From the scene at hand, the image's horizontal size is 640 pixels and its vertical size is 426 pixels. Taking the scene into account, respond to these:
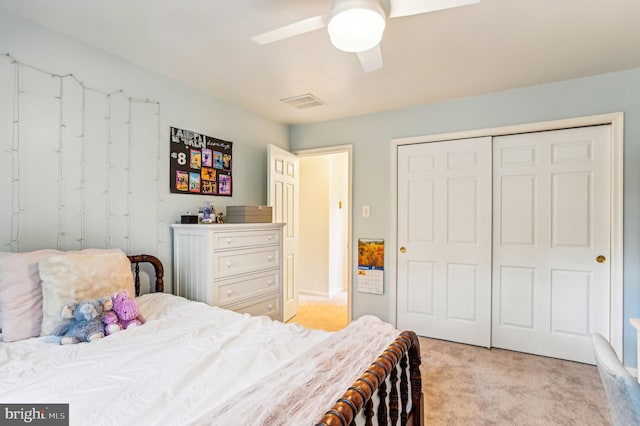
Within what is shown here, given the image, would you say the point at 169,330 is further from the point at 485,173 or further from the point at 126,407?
the point at 485,173

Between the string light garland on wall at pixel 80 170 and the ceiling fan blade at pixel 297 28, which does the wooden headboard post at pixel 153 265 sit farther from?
the ceiling fan blade at pixel 297 28

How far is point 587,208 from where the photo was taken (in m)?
2.74

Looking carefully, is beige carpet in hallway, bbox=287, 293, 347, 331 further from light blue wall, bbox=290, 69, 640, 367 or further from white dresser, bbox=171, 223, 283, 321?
white dresser, bbox=171, 223, 283, 321

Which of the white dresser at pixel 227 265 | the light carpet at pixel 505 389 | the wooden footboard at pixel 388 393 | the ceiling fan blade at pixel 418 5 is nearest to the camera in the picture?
the wooden footboard at pixel 388 393

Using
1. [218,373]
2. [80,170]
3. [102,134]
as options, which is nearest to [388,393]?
[218,373]

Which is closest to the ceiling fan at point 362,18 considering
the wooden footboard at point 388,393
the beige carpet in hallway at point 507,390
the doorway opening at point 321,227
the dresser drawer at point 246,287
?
the wooden footboard at point 388,393

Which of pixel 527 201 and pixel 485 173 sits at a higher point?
pixel 485 173

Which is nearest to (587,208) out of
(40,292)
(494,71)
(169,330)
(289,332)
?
(494,71)

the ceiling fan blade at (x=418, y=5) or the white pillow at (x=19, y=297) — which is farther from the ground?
the ceiling fan blade at (x=418, y=5)

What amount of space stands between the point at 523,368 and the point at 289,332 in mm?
2201

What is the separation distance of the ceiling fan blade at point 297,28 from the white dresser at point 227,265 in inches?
55.7

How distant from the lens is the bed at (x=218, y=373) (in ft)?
3.05

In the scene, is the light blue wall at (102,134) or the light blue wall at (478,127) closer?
the light blue wall at (102,134)

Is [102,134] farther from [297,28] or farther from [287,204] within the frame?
[287,204]
